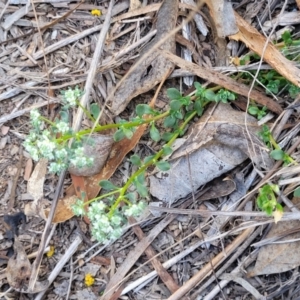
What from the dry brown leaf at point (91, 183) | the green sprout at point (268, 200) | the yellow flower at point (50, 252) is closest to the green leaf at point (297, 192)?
the green sprout at point (268, 200)

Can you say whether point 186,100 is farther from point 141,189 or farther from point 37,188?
point 37,188

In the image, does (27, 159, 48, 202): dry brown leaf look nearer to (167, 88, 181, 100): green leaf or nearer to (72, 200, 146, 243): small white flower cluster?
(72, 200, 146, 243): small white flower cluster

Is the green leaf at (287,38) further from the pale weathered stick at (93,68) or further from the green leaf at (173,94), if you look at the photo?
the pale weathered stick at (93,68)

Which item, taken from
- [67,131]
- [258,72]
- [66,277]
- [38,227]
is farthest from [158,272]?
[258,72]

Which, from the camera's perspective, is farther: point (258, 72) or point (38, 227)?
point (38, 227)

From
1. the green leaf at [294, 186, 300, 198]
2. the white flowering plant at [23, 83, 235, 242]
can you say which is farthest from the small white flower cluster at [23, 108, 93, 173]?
the green leaf at [294, 186, 300, 198]

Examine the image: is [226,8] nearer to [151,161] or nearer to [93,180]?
[151,161]

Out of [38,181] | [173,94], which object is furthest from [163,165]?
[38,181]
